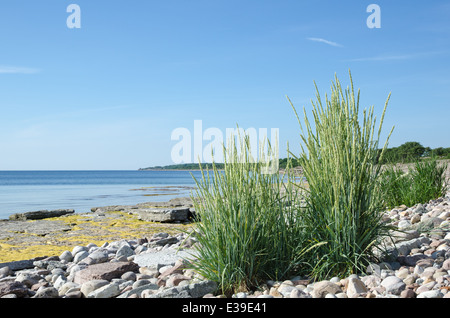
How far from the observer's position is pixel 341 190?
2990mm

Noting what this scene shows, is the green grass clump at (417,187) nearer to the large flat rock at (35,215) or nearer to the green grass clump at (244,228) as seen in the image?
the green grass clump at (244,228)

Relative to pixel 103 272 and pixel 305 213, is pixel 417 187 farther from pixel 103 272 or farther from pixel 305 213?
pixel 103 272

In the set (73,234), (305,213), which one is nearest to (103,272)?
(305,213)

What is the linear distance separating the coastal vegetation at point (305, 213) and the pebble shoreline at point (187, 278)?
0.13m

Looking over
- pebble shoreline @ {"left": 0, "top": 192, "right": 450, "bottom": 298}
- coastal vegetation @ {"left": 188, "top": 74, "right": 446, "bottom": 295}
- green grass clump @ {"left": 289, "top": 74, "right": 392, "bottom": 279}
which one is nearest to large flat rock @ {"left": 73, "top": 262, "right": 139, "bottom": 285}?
pebble shoreline @ {"left": 0, "top": 192, "right": 450, "bottom": 298}

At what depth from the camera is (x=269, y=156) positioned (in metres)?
3.15

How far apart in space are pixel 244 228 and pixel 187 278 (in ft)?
2.38

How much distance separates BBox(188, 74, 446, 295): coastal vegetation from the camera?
9.62 feet

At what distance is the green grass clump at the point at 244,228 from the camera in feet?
9.54

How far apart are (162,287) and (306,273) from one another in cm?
115

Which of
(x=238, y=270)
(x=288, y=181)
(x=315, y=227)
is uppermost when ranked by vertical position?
(x=288, y=181)

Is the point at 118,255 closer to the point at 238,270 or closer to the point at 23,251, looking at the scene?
the point at 23,251
